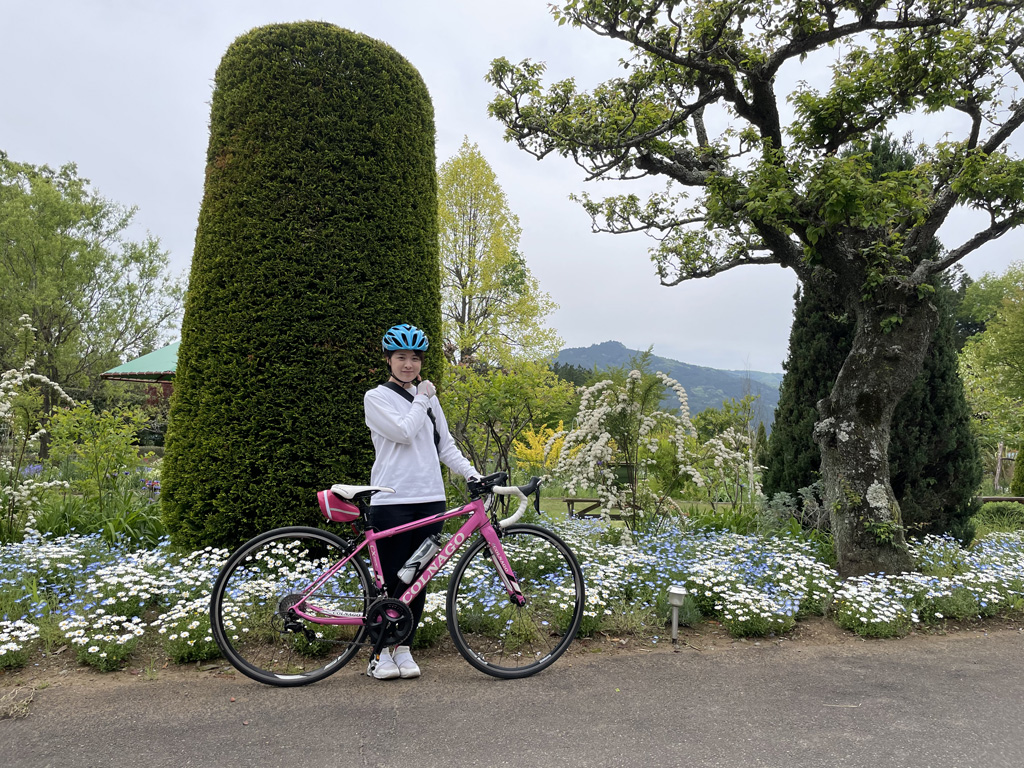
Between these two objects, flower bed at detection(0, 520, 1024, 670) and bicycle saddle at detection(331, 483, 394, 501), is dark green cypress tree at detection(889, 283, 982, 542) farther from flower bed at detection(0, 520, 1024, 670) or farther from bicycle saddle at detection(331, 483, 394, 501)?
bicycle saddle at detection(331, 483, 394, 501)

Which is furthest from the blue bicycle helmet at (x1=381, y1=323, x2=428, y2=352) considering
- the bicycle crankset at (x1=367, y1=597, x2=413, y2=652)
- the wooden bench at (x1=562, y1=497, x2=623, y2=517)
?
the wooden bench at (x1=562, y1=497, x2=623, y2=517)

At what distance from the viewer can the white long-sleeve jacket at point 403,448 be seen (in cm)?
312

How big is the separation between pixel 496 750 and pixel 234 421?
3.18m

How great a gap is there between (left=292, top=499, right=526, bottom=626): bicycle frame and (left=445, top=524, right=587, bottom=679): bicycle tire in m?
0.08

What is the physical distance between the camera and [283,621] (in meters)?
3.16

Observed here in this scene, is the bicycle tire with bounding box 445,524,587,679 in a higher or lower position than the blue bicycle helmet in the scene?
lower

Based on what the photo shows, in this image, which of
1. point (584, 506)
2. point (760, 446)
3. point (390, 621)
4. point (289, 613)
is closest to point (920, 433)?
point (760, 446)

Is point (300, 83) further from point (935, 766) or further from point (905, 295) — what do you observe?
point (935, 766)

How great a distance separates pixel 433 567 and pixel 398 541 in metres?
0.24

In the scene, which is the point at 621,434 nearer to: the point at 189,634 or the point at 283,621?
the point at 283,621

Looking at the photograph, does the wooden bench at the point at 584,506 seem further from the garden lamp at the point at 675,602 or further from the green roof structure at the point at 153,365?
the green roof structure at the point at 153,365

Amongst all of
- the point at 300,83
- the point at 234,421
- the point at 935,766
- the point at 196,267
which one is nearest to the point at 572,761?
the point at 935,766

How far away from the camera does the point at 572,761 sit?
246 cm

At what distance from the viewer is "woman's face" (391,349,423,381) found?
3.30m
